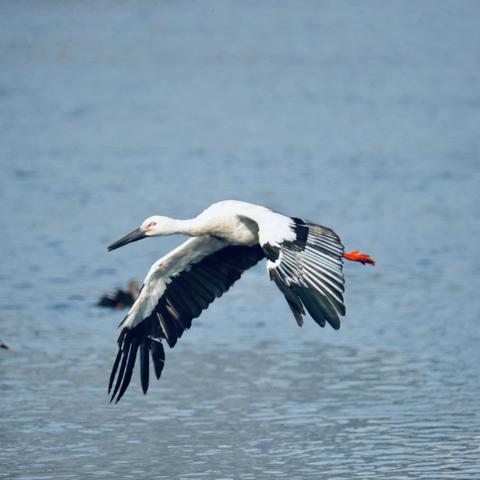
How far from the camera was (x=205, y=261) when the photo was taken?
424 inches

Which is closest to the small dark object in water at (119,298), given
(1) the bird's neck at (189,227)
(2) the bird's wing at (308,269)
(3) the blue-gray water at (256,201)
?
(3) the blue-gray water at (256,201)

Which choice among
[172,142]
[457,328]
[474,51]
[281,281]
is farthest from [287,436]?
[474,51]

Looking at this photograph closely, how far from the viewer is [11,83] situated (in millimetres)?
33156

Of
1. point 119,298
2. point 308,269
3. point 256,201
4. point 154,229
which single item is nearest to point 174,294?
point 154,229

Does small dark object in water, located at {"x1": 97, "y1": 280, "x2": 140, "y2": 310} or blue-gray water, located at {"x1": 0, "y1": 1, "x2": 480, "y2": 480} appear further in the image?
small dark object in water, located at {"x1": 97, "y1": 280, "x2": 140, "y2": 310}

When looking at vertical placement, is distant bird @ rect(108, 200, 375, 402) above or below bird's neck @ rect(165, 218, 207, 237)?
below

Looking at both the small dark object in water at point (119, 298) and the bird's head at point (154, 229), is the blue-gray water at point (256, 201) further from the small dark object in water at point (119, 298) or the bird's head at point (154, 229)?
the bird's head at point (154, 229)

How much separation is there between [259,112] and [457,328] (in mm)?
16773

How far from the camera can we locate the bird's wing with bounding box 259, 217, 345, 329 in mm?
8664

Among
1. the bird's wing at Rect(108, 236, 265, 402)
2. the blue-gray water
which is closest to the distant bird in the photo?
the bird's wing at Rect(108, 236, 265, 402)

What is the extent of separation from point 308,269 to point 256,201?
11.4 meters

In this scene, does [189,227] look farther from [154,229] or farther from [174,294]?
[174,294]

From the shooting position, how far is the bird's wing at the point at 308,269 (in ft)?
28.4

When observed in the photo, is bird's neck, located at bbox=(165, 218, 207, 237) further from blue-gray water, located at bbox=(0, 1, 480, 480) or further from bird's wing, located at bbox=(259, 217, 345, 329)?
blue-gray water, located at bbox=(0, 1, 480, 480)
